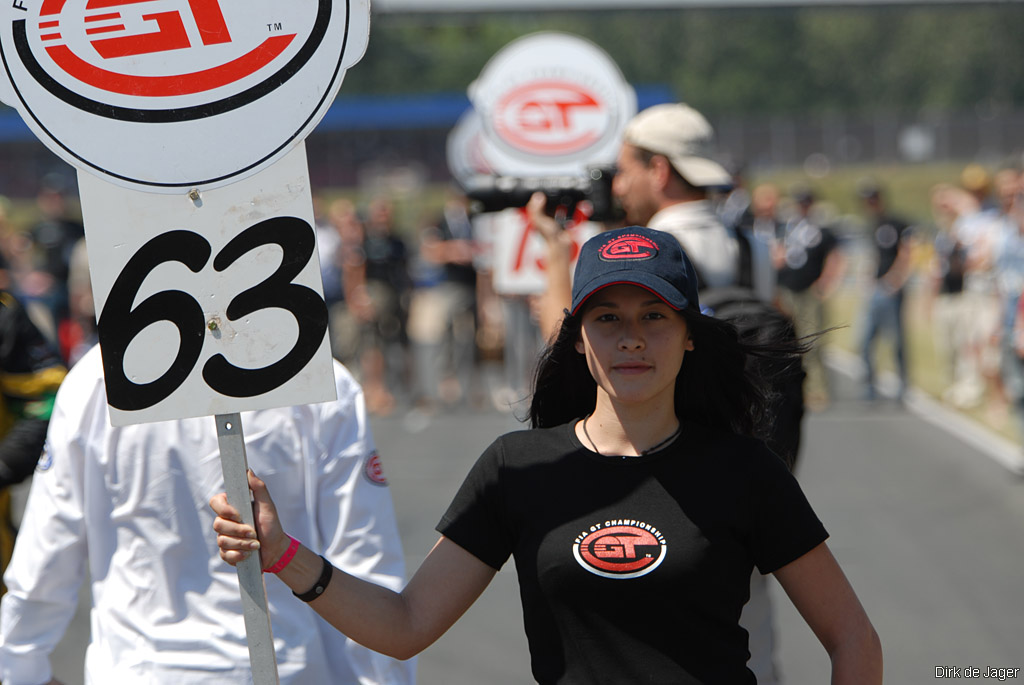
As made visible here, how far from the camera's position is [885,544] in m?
8.11

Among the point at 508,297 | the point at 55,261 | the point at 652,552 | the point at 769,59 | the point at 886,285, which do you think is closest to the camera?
the point at 652,552

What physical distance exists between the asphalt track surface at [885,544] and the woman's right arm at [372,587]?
331 cm

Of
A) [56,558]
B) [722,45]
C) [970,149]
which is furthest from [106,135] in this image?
[722,45]

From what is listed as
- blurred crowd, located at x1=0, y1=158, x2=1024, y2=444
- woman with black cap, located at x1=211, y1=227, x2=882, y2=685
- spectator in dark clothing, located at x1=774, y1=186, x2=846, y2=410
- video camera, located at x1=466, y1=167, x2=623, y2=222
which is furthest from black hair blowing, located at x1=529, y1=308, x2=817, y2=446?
spectator in dark clothing, located at x1=774, y1=186, x2=846, y2=410

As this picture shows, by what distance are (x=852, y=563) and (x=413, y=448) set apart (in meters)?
5.21

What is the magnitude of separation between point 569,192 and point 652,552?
7.27ft

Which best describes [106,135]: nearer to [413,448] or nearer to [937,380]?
[413,448]

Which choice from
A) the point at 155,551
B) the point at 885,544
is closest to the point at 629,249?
the point at 155,551

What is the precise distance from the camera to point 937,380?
16.4 meters

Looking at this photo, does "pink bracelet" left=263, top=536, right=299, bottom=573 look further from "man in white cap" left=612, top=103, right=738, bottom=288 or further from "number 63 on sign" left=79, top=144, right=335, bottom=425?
"man in white cap" left=612, top=103, right=738, bottom=288

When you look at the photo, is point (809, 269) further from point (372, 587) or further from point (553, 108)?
point (372, 587)

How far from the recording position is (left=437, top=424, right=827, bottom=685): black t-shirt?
250cm

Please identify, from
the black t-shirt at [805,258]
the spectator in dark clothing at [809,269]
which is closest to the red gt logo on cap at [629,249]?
the spectator in dark clothing at [809,269]

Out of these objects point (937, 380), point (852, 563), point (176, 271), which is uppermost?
point (176, 271)
